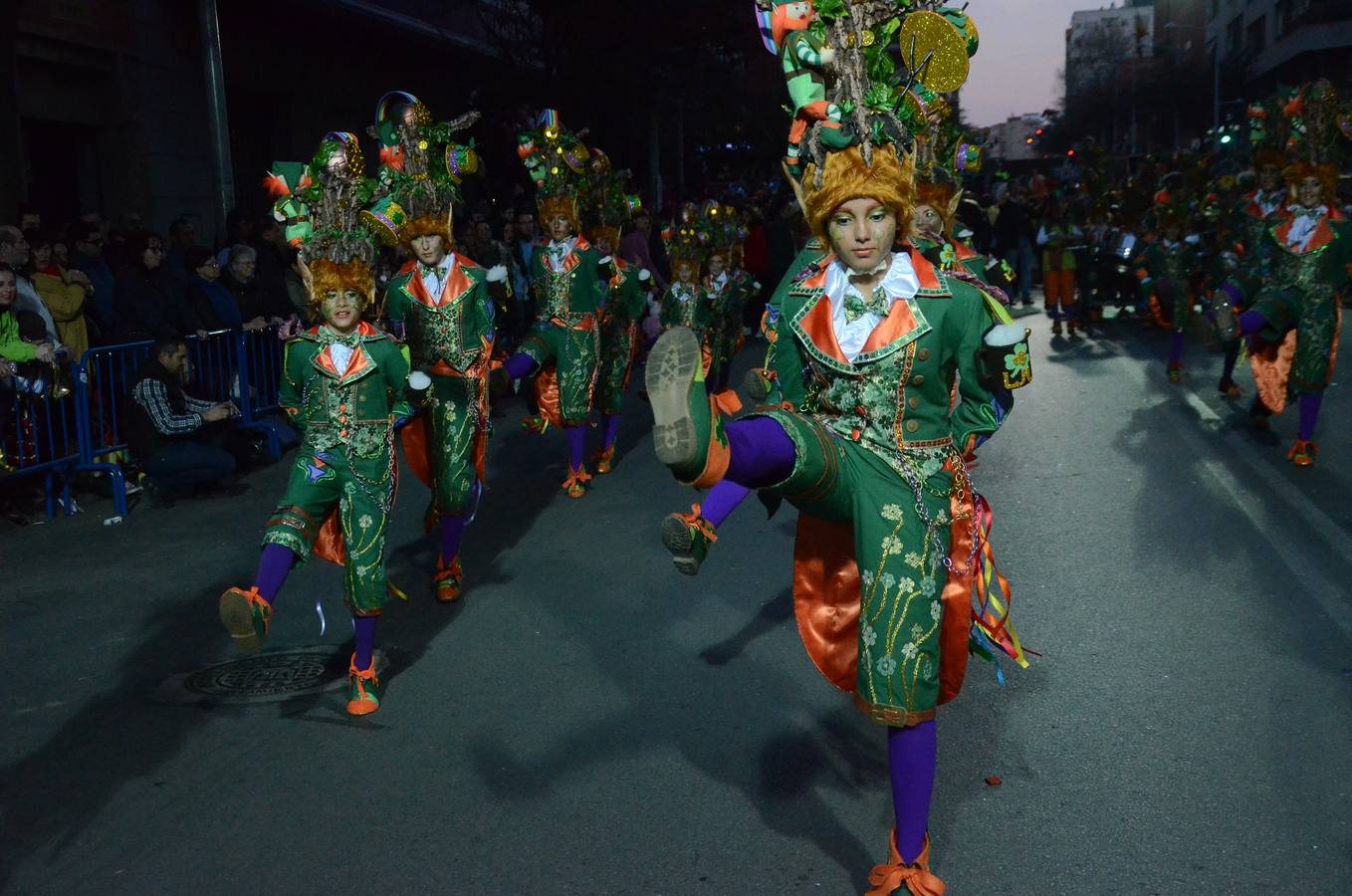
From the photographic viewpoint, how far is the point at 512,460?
39.7 ft

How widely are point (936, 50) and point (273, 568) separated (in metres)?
3.29

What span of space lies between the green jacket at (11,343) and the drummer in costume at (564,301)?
3400 mm

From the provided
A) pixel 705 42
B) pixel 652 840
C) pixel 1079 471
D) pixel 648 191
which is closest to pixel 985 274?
pixel 1079 471

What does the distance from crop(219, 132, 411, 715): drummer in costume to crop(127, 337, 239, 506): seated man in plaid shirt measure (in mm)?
4289

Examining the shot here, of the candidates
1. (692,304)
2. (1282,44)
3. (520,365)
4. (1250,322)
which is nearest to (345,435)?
(520,365)

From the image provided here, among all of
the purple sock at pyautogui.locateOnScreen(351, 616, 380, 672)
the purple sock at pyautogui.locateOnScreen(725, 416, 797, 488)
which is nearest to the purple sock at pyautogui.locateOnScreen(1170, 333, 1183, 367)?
the purple sock at pyautogui.locateOnScreen(351, 616, 380, 672)

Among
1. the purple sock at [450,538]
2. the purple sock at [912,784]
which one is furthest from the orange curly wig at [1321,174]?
the purple sock at [912,784]

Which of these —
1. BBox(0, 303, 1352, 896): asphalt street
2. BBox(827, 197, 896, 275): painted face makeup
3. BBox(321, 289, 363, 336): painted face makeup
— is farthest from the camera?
BBox(321, 289, 363, 336): painted face makeup

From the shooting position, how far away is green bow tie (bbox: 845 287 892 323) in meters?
4.08

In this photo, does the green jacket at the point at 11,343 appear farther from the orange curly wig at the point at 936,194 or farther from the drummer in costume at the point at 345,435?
the orange curly wig at the point at 936,194

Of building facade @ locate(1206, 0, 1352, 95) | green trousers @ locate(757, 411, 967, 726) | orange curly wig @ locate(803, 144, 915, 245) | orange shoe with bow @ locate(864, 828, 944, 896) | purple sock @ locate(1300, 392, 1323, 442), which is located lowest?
orange shoe with bow @ locate(864, 828, 944, 896)

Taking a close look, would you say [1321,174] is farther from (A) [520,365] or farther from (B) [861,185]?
(B) [861,185]

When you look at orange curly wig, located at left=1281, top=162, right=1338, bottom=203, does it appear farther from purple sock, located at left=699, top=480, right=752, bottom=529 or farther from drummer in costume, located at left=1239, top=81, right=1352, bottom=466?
purple sock, located at left=699, top=480, right=752, bottom=529

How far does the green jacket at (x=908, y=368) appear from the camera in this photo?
4.05m
